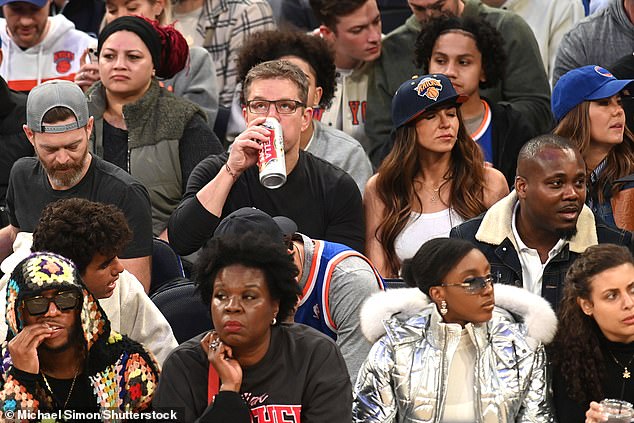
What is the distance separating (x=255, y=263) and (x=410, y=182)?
1895mm

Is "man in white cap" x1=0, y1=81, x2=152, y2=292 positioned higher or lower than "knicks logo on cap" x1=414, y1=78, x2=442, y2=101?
lower

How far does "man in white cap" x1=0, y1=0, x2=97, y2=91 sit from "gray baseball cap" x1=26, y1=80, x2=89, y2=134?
189 centimetres

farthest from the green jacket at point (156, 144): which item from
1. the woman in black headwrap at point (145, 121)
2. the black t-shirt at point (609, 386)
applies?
the black t-shirt at point (609, 386)

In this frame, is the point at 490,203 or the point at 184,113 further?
the point at 184,113

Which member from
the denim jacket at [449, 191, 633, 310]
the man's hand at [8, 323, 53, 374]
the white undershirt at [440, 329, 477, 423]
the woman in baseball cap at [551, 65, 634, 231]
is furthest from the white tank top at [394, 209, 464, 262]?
the man's hand at [8, 323, 53, 374]

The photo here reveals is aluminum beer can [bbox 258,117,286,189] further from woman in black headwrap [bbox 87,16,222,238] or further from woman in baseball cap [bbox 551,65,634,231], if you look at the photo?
woman in baseball cap [bbox 551,65,634,231]

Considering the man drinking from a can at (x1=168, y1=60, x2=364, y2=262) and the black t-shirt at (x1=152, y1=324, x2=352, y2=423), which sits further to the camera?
the man drinking from a can at (x1=168, y1=60, x2=364, y2=262)

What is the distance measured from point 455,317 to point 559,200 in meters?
0.95

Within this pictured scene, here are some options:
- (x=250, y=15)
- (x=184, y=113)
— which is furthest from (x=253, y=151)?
(x=250, y=15)

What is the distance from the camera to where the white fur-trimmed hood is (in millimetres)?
4742

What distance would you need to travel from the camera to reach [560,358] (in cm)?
476

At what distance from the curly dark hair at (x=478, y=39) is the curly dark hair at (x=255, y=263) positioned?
274 cm

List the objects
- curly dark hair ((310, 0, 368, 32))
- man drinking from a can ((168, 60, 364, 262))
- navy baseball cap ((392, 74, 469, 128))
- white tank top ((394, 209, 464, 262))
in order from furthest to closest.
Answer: curly dark hair ((310, 0, 368, 32))
navy baseball cap ((392, 74, 469, 128))
white tank top ((394, 209, 464, 262))
man drinking from a can ((168, 60, 364, 262))

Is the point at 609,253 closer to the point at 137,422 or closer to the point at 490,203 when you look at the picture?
the point at 490,203
